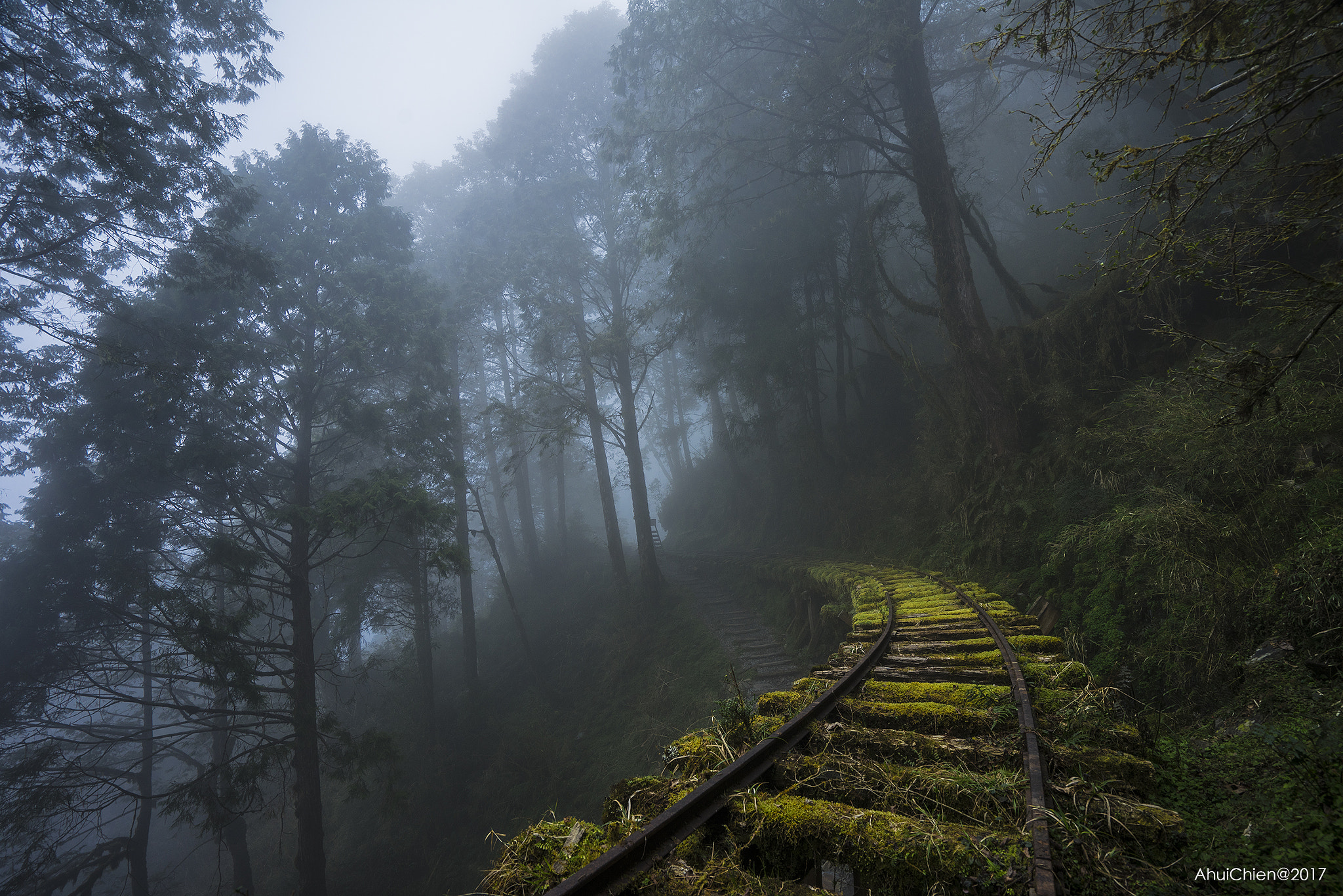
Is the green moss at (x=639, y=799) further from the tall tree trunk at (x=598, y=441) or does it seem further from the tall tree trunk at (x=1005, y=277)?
the tall tree trunk at (x=598, y=441)

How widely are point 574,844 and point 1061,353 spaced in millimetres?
9718

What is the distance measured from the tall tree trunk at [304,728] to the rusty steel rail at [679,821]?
10.2m

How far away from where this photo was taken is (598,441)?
1777 cm

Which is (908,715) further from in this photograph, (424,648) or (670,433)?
(670,433)

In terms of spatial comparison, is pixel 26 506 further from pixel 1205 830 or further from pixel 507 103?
pixel 1205 830

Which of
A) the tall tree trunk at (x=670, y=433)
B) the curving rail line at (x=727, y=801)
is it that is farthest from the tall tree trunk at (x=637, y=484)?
the tall tree trunk at (x=670, y=433)

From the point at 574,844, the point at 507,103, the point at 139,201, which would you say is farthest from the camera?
the point at 507,103

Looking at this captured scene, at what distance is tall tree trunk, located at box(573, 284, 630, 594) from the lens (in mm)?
16578

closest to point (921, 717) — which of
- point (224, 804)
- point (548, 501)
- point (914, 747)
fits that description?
point (914, 747)

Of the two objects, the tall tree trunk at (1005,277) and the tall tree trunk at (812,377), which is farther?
the tall tree trunk at (812,377)

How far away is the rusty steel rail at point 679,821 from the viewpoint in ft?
5.11

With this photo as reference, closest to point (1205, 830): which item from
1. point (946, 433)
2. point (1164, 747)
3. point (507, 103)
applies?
point (1164, 747)

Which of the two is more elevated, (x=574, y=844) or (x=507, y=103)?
(x=507, y=103)

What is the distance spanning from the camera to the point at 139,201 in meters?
8.23
